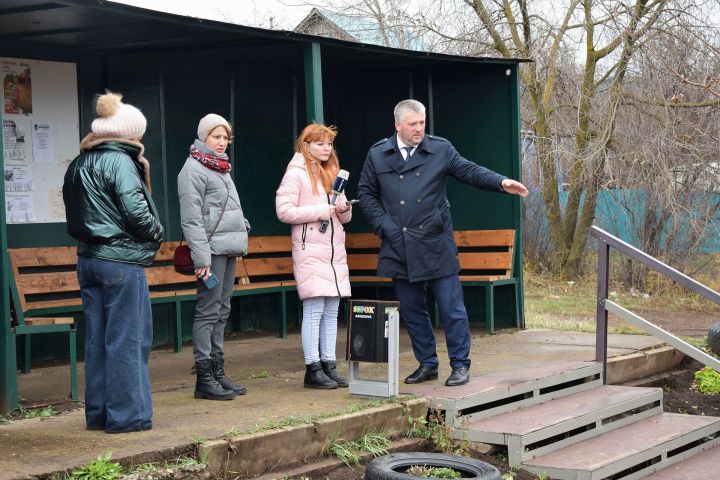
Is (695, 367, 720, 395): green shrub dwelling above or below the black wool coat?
below

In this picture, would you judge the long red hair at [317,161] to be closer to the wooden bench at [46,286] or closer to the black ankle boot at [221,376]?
the black ankle boot at [221,376]

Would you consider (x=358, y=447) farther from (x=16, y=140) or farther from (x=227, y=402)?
(x=16, y=140)

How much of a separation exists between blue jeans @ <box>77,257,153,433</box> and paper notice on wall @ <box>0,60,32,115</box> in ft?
10.1

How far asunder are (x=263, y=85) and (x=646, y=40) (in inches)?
288

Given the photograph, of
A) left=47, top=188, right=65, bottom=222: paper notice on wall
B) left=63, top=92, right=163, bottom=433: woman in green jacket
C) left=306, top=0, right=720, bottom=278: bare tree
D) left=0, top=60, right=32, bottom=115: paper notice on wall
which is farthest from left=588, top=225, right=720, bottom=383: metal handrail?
left=306, top=0, right=720, bottom=278: bare tree

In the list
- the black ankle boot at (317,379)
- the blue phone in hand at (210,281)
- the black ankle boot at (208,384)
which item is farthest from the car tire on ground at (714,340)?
the blue phone in hand at (210,281)

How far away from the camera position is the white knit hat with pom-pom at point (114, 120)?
5.28m

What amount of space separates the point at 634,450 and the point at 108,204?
11.3ft

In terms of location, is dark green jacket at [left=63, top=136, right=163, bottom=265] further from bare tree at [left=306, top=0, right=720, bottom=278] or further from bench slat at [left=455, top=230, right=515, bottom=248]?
bare tree at [left=306, top=0, right=720, bottom=278]

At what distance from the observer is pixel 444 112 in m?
10.0

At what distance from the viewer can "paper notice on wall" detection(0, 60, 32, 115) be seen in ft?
25.8

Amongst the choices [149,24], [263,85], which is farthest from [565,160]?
[149,24]

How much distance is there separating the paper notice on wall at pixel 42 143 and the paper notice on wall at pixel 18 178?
0.42 feet

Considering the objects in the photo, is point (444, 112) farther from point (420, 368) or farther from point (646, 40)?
point (646, 40)
